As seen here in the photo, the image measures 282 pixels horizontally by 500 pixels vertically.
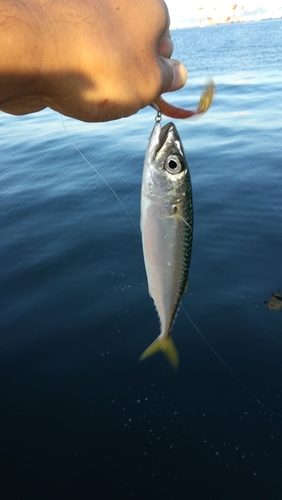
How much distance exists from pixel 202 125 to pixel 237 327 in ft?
29.9

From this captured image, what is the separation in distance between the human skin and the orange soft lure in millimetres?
131

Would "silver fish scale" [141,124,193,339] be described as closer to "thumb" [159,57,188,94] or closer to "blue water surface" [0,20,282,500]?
"thumb" [159,57,188,94]

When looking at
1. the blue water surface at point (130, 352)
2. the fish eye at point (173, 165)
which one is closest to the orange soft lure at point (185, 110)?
the fish eye at point (173, 165)

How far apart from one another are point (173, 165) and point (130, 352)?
9.42 feet

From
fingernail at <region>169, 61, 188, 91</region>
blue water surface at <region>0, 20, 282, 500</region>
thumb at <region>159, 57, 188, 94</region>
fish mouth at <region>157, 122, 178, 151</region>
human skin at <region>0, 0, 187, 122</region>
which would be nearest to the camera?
human skin at <region>0, 0, 187, 122</region>

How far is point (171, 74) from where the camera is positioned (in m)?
1.71

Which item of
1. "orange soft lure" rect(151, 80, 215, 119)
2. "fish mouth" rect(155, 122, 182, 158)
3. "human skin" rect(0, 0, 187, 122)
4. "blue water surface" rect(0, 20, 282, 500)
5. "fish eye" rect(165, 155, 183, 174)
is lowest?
"blue water surface" rect(0, 20, 282, 500)

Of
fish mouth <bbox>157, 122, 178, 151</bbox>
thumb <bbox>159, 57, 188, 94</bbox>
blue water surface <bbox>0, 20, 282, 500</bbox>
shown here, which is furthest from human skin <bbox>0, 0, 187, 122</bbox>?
blue water surface <bbox>0, 20, 282, 500</bbox>

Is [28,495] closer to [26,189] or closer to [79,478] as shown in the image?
[79,478]

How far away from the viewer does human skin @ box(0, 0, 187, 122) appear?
1.25 m

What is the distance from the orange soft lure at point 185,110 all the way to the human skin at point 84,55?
13 centimetres

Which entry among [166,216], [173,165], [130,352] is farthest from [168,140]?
[130,352]

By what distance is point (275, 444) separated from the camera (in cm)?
335

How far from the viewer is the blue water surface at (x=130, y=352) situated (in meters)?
3.20
